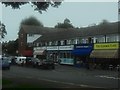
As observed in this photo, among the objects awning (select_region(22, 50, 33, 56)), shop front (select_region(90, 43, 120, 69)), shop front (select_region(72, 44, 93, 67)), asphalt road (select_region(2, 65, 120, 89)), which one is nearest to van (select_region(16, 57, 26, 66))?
shop front (select_region(72, 44, 93, 67))

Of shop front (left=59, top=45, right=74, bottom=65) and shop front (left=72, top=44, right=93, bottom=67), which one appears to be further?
shop front (left=59, top=45, right=74, bottom=65)

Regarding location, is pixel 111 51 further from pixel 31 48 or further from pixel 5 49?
pixel 5 49

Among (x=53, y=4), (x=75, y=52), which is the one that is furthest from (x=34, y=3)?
(x=75, y=52)

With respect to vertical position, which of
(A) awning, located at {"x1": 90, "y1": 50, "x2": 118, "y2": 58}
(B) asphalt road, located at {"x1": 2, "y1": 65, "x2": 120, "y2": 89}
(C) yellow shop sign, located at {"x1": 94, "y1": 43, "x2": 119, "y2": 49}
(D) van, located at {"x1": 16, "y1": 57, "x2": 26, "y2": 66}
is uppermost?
(C) yellow shop sign, located at {"x1": 94, "y1": 43, "x2": 119, "y2": 49}

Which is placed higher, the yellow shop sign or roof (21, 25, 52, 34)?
roof (21, 25, 52, 34)

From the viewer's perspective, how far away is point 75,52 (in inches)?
2746

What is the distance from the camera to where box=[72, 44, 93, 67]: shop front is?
66.1m

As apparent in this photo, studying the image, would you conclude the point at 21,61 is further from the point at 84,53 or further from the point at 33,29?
the point at 33,29

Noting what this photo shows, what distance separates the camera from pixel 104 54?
6125 cm

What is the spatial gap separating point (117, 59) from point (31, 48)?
42.4m

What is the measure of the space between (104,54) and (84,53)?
20.8ft

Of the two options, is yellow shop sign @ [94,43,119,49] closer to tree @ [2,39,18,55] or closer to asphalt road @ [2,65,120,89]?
asphalt road @ [2,65,120,89]

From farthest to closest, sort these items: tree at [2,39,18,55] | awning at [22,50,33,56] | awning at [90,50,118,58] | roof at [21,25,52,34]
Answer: tree at [2,39,18,55] → roof at [21,25,52,34] → awning at [22,50,33,56] → awning at [90,50,118,58]

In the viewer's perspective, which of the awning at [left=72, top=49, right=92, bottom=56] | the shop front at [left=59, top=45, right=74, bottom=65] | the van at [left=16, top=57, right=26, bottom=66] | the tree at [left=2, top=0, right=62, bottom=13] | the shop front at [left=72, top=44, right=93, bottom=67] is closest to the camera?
the tree at [left=2, top=0, right=62, bottom=13]
